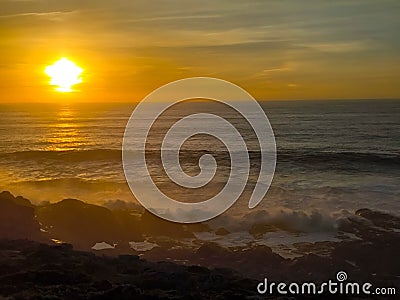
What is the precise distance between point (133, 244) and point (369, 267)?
7402 mm

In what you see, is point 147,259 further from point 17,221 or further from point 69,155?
point 69,155

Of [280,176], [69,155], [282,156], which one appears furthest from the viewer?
[69,155]

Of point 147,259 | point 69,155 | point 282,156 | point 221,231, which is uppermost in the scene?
point 69,155

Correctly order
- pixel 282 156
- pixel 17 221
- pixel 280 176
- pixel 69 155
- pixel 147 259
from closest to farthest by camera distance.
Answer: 1. pixel 147 259
2. pixel 17 221
3. pixel 280 176
4. pixel 282 156
5. pixel 69 155

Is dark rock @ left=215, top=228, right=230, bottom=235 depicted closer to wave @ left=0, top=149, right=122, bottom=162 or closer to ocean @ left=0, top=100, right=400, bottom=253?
ocean @ left=0, top=100, right=400, bottom=253

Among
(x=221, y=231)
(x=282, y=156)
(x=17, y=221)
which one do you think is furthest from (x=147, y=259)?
(x=282, y=156)

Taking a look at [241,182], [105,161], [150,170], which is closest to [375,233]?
[241,182]

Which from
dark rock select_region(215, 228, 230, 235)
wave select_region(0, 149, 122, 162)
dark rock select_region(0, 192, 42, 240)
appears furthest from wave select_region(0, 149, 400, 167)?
dark rock select_region(0, 192, 42, 240)

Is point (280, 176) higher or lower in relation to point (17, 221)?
lower

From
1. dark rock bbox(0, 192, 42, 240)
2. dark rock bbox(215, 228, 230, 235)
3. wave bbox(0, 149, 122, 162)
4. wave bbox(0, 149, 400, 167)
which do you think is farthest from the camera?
wave bbox(0, 149, 122, 162)

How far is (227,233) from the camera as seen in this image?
17.5 metres

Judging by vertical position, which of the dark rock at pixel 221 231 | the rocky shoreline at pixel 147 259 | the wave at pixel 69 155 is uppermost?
the wave at pixel 69 155

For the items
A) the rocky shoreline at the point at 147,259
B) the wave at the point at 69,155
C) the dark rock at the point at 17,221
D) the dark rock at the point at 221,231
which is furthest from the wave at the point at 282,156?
the dark rock at the point at 17,221

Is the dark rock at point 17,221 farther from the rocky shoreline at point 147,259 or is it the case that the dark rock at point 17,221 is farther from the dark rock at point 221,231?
the dark rock at point 221,231
